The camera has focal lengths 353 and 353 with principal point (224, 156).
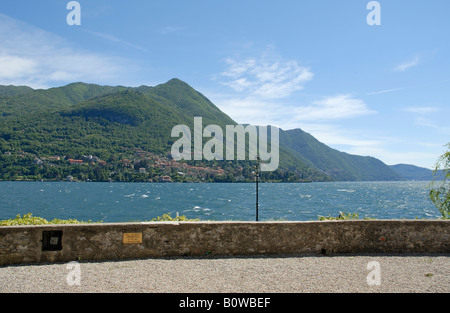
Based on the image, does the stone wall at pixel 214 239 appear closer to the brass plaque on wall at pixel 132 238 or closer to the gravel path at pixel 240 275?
the brass plaque on wall at pixel 132 238

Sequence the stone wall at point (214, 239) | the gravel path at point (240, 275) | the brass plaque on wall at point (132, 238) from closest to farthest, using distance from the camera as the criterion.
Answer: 1. the gravel path at point (240, 275)
2. the stone wall at point (214, 239)
3. the brass plaque on wall at point (132, 238)

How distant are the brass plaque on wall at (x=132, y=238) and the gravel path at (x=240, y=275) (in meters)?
0.56

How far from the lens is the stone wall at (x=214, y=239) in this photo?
338 inches

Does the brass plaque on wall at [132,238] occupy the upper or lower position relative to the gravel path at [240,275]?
upper

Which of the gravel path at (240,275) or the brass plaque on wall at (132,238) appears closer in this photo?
the gravel path at (240,275)

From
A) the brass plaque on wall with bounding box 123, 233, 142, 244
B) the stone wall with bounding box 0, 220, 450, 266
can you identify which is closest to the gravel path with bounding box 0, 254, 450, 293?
the stone wall with bounding box 0, 220, 450, 266

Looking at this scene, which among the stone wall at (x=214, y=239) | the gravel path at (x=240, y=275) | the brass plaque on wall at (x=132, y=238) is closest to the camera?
the gravel path at (x=240, y=275)

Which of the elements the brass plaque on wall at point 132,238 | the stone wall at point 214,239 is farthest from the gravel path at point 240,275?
the brass plaque on wall at point 132,238

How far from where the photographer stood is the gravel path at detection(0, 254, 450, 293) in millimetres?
6664

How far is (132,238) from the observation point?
900cm

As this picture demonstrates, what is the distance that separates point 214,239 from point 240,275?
76.9 inches

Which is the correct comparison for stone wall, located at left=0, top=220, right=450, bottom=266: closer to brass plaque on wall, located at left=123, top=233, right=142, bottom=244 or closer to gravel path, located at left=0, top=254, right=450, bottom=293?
brass plaque on wall, located at left=123, top=233, right=142, bottom=244
